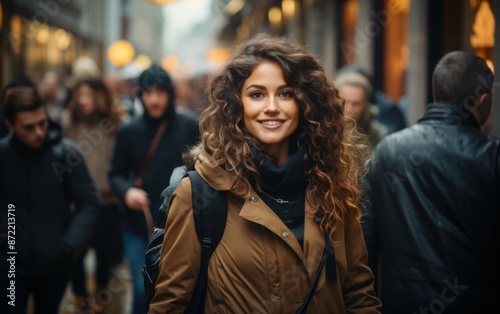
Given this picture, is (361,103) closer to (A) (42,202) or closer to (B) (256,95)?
(A) (42,202)

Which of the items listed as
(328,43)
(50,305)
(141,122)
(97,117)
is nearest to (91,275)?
(97,117)

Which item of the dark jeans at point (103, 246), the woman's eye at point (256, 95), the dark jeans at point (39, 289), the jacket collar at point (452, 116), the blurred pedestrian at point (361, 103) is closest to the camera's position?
the woman's eye at point (256, 95)

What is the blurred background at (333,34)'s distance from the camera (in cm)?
767

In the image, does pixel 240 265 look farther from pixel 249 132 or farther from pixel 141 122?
pixel 141 122

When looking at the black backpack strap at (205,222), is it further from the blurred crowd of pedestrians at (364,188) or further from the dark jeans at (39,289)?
the dark jeans at (39,289)

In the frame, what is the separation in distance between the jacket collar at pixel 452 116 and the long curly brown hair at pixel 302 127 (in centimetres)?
87

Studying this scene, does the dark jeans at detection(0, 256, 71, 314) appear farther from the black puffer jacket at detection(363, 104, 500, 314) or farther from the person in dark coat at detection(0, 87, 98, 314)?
the black puffer jacket at detection(363, 104, 500, 314)

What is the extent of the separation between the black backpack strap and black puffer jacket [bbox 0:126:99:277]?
7.31ft

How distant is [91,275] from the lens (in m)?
8.61

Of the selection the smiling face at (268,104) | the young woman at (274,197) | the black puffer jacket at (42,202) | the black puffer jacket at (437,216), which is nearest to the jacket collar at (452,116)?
the black puffer jacket at (437,216)

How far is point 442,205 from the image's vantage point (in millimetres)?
3631

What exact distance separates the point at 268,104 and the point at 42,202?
8.26 ft

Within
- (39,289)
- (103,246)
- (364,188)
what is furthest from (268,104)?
(103,246)

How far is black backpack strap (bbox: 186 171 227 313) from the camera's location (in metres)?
2.80
